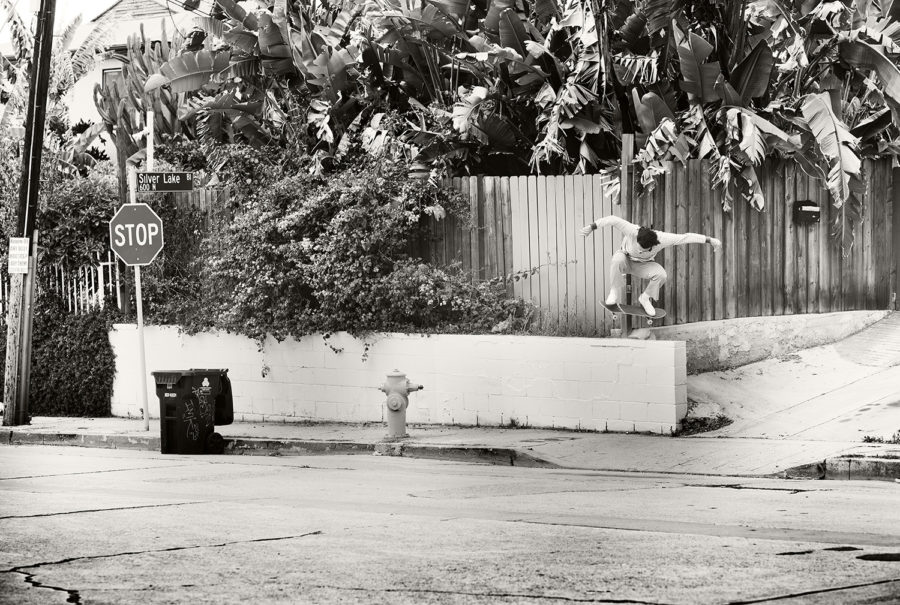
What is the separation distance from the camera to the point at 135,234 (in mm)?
16656

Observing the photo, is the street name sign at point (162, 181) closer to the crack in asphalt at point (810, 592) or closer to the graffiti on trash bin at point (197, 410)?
the graffiti on trash bin at point (197, 410)

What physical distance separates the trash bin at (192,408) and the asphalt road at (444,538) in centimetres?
239

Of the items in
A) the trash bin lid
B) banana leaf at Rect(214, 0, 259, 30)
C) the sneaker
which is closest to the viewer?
the sneaker

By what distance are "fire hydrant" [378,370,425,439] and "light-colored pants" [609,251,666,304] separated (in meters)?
2.59

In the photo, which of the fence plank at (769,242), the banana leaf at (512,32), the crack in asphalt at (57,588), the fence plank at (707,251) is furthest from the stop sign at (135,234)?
the crack in asphalt at (57,588)

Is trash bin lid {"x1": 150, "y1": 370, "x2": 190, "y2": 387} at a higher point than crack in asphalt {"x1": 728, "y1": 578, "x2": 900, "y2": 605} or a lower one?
higher

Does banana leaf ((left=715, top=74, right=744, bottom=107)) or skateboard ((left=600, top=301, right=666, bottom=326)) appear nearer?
skateboard ((left=600, top=301, right=666, bottom=326))

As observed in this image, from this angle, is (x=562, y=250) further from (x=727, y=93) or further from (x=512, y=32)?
(x=512, y=32)

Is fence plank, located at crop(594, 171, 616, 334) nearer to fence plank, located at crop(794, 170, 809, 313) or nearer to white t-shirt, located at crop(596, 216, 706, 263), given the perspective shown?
white t-shirt, located at crop(596, 216, 706, 263)

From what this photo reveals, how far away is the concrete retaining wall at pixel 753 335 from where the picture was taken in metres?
15.2

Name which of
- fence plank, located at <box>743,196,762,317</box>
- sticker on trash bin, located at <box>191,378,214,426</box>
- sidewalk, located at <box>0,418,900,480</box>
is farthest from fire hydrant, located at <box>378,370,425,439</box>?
fence plank, located at <box>743,196,762,317</box>

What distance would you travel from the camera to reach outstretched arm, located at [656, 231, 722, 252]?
14055mm

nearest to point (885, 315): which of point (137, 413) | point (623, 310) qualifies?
point (623, 310)

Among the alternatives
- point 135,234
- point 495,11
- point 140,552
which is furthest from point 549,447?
point 135,234
